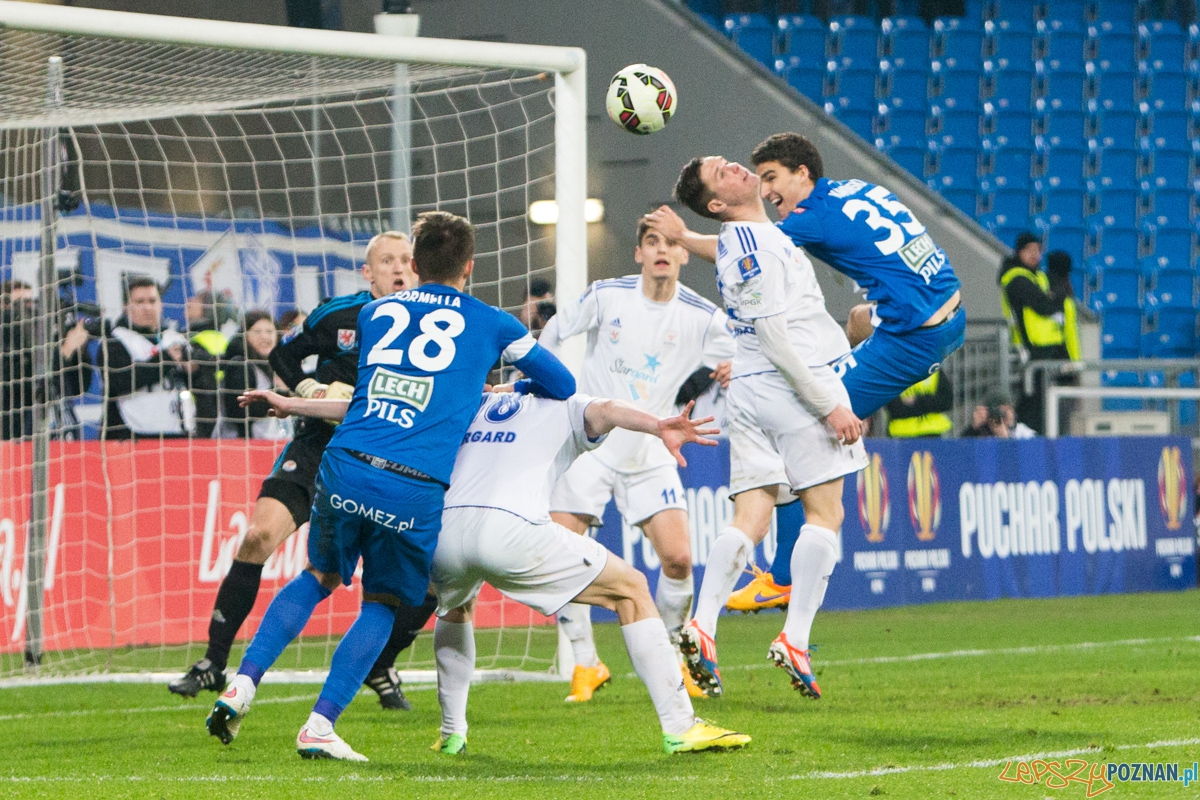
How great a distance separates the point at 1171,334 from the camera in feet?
59.4

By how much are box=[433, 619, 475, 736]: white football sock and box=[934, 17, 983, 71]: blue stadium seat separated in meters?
15.1

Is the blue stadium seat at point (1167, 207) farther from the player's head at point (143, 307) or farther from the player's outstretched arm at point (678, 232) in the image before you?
the player's outstretched arm at point (678, 232)

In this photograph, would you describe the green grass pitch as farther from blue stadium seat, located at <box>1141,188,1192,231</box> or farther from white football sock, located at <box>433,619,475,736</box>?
blue stadium seat, located at <box>1141,188,1192,231</box>

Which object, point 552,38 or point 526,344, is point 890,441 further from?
point 526,344

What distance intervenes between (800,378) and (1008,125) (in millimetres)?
13948

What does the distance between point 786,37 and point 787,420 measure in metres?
13.1

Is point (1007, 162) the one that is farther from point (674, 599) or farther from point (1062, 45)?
point (674, 599)

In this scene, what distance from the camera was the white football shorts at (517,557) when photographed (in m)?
5.16

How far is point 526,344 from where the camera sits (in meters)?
5.37

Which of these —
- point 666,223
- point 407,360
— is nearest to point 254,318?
point 666,223

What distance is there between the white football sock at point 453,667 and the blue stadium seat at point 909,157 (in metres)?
13.9

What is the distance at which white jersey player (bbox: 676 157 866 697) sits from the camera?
6215 mm

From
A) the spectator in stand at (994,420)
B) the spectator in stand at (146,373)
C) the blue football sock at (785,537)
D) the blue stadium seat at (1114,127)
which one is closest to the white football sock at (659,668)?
the blue football sock at (785,537)

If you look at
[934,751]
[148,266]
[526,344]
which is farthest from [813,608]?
[148,266]
